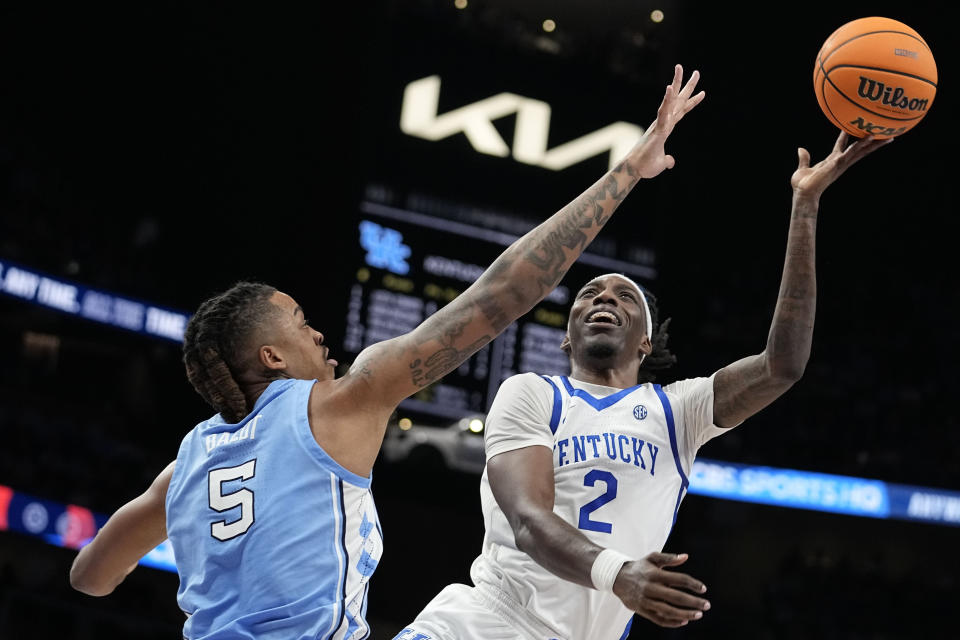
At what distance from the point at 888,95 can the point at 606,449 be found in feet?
5.27

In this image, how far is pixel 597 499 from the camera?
3.39 metres

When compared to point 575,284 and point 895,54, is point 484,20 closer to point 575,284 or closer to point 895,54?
point 575,284

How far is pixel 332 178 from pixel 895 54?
9682 mm

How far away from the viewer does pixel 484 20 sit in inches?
532

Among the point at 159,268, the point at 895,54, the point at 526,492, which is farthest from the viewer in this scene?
the point at 159,268

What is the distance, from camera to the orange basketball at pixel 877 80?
12.5 feet

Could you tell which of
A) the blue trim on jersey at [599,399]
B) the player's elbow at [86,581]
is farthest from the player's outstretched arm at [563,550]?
the player's elbow at [86,581]

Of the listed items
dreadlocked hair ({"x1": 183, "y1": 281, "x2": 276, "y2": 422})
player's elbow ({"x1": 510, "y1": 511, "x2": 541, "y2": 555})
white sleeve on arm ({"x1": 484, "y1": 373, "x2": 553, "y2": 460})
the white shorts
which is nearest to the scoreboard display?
white sleeve on arm ({"x1": 484, "y1": 373, "x2": 553, "y2": 460})

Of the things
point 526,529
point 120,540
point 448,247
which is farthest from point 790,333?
point 448,247

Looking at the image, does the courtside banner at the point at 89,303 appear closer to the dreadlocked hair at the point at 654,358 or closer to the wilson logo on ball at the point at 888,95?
the dreadlocked hair at the point at 654,358

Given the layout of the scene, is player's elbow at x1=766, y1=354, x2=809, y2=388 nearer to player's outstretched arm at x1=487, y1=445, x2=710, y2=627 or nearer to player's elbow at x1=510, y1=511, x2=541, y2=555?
player's outstretched arm at x1=487, y1=445, x2=710, y2=627

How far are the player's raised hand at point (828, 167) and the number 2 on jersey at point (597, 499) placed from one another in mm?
1169

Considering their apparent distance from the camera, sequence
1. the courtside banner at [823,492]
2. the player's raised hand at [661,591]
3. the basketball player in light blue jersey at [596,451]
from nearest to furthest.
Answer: the player's raised hand at [661,591]
the basketball player in light blue jersey at [596,451]
the courtside banner at [823,492]

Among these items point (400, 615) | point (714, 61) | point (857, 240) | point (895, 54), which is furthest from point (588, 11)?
point (895, 54)
